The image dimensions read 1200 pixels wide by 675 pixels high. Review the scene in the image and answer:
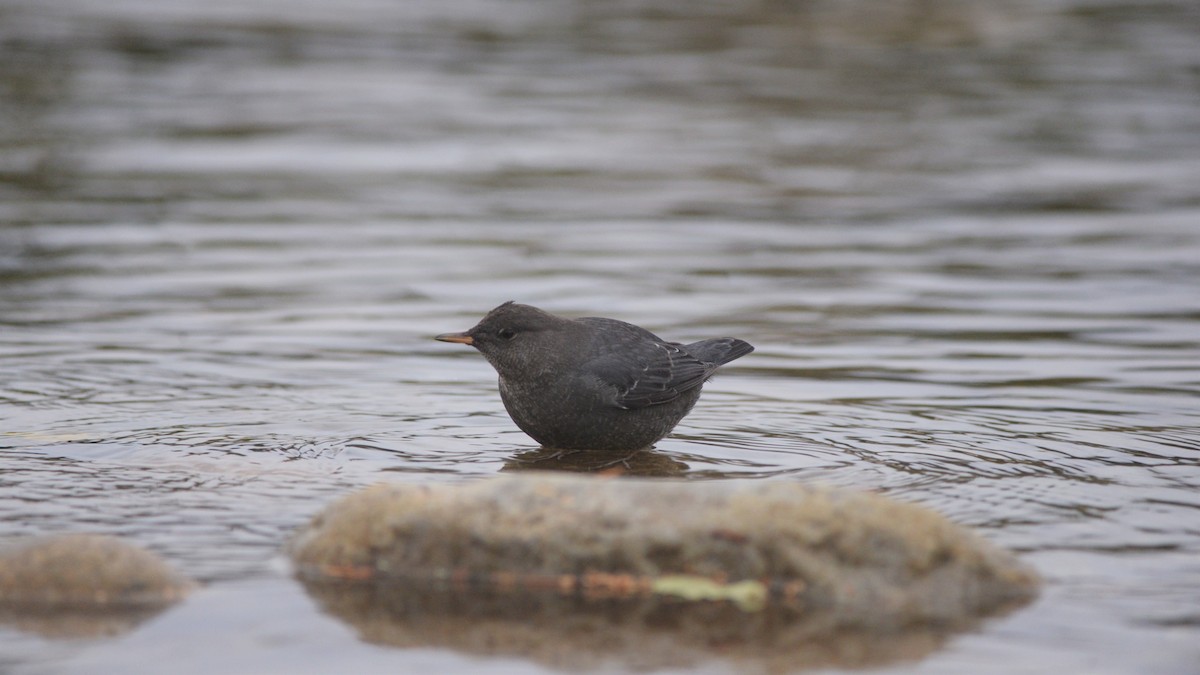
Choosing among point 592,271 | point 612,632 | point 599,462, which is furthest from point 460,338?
point 592,271

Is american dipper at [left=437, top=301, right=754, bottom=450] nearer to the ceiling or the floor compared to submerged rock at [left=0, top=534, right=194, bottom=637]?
nearer to the ceiling

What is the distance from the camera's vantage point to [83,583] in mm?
4172

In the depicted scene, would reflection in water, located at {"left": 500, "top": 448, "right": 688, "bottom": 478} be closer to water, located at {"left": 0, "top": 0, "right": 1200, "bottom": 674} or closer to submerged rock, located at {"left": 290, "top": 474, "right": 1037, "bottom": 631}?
water, located at {"left": 0, "top": 0, "right": 1200, "bottom": 674}

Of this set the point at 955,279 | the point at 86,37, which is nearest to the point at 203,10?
the point at 86,37

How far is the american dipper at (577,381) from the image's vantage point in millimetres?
6191

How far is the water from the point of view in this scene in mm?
4938

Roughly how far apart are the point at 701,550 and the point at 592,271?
611 centimetres

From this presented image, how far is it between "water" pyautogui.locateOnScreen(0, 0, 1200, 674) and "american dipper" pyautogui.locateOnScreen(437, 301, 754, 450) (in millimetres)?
210

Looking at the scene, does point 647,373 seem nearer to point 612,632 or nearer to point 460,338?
point 460,338

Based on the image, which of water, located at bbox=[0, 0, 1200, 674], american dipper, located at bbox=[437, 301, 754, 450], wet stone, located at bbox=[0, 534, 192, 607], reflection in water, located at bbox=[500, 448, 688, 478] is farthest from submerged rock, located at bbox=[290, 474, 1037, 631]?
american dipper, located at bbox=[437, 301, 754, 450]

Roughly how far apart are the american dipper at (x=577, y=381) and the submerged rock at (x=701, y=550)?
→ 181 cm

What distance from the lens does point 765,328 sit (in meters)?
8.85

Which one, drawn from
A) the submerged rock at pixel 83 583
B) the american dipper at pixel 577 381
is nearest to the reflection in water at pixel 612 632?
the submerged rock at pixel 83 583

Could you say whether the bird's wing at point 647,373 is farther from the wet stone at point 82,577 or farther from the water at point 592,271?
the wet stone at point 82,577
